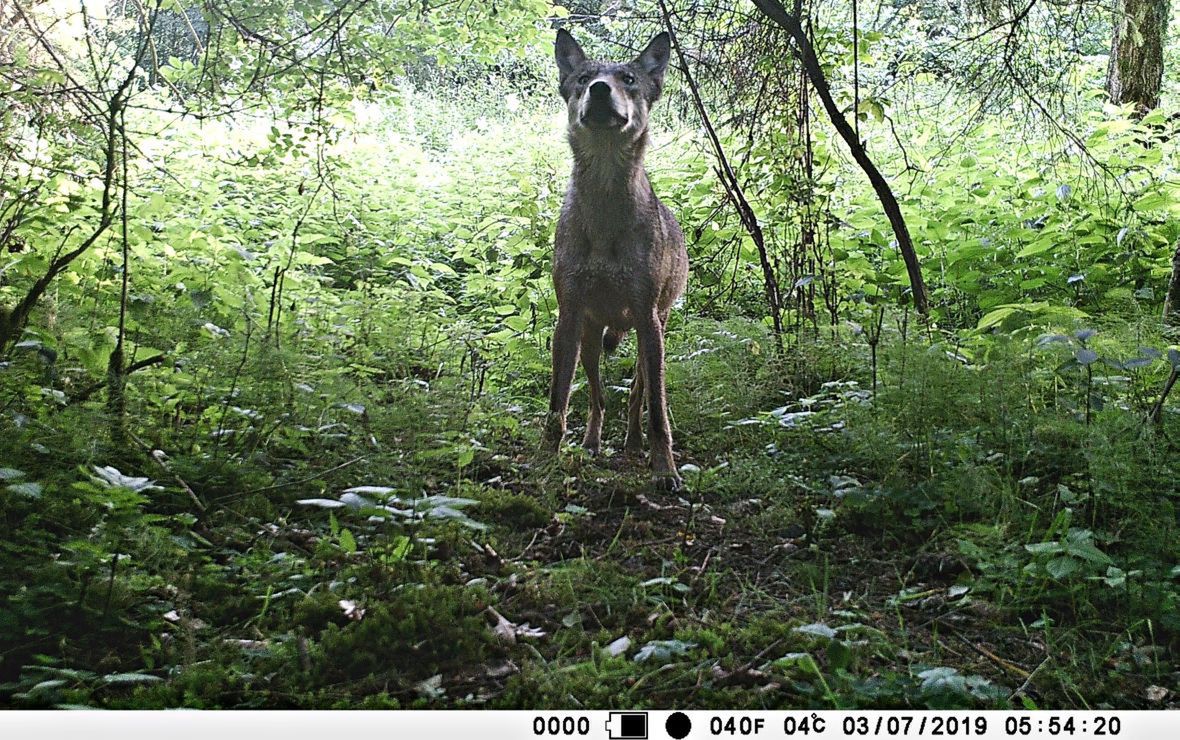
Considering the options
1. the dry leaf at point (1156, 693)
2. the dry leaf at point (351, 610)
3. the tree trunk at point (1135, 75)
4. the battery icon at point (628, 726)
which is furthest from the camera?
the tree trunk at point (1135, 75)

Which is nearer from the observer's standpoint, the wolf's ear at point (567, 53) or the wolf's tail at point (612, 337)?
the wolf's ear at point (567, 53)

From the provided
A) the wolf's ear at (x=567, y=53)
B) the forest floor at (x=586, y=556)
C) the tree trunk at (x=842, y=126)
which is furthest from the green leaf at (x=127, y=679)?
the tree trunk at (x=842, y=126)

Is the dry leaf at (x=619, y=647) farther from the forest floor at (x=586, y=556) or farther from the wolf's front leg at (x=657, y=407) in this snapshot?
the wolf's front leg at (x=657, y=407)

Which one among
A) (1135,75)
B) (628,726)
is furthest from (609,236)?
(1135,75)

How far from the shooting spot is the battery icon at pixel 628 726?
229 centimetres

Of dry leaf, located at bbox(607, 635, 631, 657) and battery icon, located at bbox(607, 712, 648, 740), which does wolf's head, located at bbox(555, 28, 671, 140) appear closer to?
dry leaf, located at bbox(607, 635, 631, 657)

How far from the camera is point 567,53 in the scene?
5520 millimetres

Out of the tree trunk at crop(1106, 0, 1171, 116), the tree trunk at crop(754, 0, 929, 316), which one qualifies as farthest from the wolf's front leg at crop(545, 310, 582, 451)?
the tree trunk at crop(1106, 0, 1171, 116)

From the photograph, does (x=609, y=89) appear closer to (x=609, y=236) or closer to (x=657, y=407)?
(x=609, y=236)

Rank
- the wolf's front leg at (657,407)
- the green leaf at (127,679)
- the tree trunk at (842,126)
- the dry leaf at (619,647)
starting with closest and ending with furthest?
1. the green leaf at (127,679)
2. the dry leaf at (619,647)
3. the wolf's front leg at (657,407)
4. the tree trunk at (842,126)

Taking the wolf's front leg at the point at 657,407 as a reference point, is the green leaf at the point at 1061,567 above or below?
below

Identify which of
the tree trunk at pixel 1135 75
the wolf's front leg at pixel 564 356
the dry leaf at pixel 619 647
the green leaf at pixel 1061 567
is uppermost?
the tree trunk at pixel 1135 75

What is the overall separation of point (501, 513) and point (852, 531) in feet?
5.11

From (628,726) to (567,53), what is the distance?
419 centimetres
